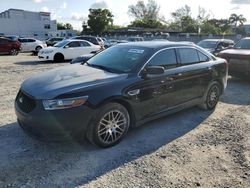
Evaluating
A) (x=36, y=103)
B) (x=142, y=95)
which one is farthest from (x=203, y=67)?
(x=36, y=103)

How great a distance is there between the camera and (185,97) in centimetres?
545

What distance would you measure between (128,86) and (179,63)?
1519 mm

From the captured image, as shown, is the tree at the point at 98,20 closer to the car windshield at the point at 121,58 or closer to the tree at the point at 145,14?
the tree at the point at 145,14

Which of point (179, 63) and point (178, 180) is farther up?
point (179, 63)

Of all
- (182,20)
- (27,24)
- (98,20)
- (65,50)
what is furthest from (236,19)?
(65,50)

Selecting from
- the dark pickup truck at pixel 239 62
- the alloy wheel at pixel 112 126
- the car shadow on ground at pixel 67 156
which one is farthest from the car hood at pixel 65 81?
the dark pickup truck at pixel 239 62

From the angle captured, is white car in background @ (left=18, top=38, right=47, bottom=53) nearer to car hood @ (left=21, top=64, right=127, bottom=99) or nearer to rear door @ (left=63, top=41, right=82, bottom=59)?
rear door @ (left=63, top=41, right=82, bottom=59)

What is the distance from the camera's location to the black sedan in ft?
12.3

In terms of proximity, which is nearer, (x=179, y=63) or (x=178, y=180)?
(x=178, y=180)

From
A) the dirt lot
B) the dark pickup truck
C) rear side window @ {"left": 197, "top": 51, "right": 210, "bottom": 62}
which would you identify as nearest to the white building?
the dark pickup truck

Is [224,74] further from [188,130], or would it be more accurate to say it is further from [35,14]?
[35,14]

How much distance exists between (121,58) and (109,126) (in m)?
1.44

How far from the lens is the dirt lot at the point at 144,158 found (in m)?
3.42

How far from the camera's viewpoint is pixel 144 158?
3984 mm
